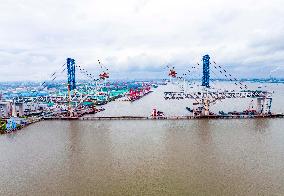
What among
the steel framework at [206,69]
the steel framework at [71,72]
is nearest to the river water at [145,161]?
the steel framework at [71,72]

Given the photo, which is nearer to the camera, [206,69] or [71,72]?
[71,72]

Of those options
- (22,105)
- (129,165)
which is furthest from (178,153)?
(22,105)

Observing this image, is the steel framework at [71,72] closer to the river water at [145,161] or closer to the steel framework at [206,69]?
the river water at [145,161]

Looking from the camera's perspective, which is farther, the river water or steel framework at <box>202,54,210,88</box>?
steel framework at <box>202,54,210,88</box>

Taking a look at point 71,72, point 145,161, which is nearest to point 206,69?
point 71,72

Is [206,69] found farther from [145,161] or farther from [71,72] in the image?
[145,161]

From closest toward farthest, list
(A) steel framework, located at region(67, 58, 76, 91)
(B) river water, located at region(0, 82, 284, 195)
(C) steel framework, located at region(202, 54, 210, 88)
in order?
(B) river water, located at region(0, 82, 284, 195), (A) steel framework, located at region(67, 58, 76, 91), (C) steel framework, located at region(202, 54, 210, 88)

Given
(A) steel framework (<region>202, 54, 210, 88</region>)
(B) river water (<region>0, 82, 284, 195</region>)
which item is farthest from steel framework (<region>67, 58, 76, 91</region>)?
(A) steel framework (<region>202, 54, 210, 88</region>)

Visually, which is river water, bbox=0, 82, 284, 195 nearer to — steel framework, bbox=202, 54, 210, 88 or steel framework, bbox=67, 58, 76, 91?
steel framework, bbox=67, 58, 76, 91
